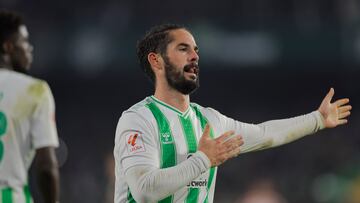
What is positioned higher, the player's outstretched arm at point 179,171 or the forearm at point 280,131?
the forearm at point 280,131

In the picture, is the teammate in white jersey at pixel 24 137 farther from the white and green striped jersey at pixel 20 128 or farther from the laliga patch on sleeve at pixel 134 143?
the laliga patch on sleeve at pixel 134 143

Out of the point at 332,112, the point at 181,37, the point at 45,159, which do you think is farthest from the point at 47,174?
the point at 332,112

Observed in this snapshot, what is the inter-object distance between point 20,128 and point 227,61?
15.3 meters

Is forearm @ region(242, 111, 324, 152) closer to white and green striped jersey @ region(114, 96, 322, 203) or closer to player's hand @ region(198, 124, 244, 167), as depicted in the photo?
white and green striped jersey @ region(114, 96, 322, 203)

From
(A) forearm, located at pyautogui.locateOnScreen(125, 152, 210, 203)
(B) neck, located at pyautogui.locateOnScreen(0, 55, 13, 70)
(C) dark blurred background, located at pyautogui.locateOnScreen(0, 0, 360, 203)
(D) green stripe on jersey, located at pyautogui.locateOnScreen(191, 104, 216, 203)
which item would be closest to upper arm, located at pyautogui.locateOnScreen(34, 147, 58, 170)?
(B) neck, located at pyautogui.locateOnScreen(0, 55, 13, 70)

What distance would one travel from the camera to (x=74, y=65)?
62.8 feet

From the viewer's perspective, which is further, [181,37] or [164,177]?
[181,37]

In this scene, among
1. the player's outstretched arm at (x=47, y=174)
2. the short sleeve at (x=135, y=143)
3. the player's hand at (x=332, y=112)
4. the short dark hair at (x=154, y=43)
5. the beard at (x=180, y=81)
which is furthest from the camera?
the player's hand at (x=332, y=112)

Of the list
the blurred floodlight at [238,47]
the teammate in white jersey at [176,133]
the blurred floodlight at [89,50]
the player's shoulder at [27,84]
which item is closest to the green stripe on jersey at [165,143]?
the teammate in white jersey at [176,133]

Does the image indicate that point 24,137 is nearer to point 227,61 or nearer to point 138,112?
point 138,112

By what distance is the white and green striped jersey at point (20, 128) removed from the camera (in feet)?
13.0

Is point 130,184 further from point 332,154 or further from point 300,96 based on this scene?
point 300,96

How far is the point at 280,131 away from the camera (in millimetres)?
5855

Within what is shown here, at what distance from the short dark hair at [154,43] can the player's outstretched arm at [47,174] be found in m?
1.87
